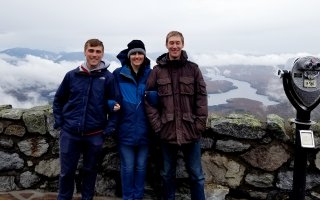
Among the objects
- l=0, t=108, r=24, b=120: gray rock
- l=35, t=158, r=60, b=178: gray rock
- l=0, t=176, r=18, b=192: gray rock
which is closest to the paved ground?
l=0, t=176, r=18, b=192: gray rock

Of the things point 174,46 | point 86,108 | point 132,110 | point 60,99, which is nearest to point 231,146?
point 132,110

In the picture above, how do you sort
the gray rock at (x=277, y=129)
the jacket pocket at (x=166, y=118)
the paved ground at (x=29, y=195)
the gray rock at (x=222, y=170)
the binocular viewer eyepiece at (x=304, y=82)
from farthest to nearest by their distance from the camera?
the paved ground at (x=29, y=195), the gray rock at (x=222, y=170), the gray rock at (x=277, y=129), the jacket pocket at (x=166, y=118), the binocular viewer eyepiece at (x=304, y=82)

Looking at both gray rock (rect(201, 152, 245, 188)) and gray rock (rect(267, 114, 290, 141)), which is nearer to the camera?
gray rock (rect(267, 114, 290, 141))

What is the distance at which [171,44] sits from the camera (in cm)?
372

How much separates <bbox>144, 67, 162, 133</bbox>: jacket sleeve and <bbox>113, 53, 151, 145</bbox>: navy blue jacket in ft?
0.33

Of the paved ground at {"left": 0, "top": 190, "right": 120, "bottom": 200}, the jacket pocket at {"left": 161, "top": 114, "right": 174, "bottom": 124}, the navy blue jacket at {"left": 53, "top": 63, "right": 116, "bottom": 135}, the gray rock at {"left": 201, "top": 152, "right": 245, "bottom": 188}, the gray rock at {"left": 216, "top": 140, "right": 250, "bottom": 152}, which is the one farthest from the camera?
the paved ground at {"left": 0, "top": 190, "right": 120, "bottom": 200}

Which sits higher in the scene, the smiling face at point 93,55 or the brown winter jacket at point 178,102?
the smiling face at point 93,55

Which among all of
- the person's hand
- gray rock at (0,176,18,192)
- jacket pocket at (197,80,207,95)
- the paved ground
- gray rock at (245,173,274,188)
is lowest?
the paved ground

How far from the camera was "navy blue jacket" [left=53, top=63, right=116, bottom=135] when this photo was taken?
12.4ft

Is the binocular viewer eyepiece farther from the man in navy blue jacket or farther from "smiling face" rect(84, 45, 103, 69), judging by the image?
"smiling face" rect(84, 45, 103, 69)

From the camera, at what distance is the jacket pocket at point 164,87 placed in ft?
12.2

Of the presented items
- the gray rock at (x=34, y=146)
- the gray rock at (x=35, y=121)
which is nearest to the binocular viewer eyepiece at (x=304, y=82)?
the gray rock at (x=35, y=121)

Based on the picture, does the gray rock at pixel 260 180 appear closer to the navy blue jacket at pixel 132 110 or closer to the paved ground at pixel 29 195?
the navy blue jacket at pixel 132 110

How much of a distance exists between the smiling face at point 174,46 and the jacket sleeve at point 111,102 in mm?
713
